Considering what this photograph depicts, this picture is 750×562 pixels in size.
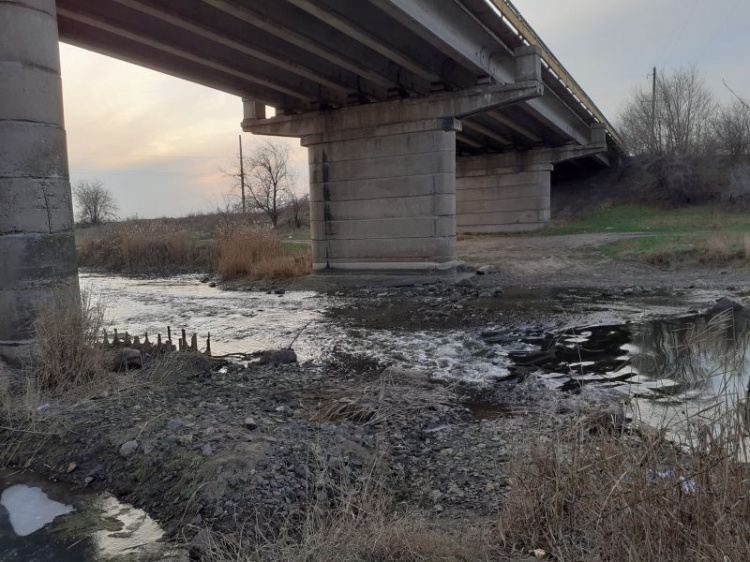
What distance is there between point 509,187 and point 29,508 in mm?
32235

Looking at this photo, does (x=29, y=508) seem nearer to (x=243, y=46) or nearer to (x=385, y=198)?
(x=243, y=46)

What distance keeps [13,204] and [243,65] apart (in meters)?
9.41

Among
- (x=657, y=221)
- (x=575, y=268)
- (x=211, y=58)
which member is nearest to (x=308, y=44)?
(x=211, y=58)

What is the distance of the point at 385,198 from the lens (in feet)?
60.6

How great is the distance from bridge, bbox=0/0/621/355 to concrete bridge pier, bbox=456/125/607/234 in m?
8.02

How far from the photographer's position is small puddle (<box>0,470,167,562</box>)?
3.75 meters

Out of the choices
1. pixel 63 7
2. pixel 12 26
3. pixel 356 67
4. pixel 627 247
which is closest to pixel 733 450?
pixel 12 26

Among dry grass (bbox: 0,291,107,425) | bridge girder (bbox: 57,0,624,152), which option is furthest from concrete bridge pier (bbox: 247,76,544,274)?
dry grass (bbox: 0,291,107,425)

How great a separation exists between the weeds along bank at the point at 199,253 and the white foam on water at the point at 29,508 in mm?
14850

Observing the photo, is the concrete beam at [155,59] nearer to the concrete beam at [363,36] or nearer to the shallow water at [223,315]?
the concrete beam at [363,36]

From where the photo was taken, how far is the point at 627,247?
2066cm

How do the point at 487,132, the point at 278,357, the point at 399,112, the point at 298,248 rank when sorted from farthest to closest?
the point at 487,132 < the point at 298,248 < the point at 399,112 < the point at 278,357

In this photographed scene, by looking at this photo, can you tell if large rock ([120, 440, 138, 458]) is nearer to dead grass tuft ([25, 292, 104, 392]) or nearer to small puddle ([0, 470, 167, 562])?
small puddle ([0, 470, 167, 562])

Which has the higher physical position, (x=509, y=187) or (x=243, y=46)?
(x=243, y=46)
